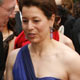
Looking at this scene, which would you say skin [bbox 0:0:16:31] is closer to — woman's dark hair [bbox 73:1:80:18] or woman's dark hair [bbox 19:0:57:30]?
woman's dark hair [bbox 19:0:57:30]

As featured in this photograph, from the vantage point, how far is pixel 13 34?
372 centimetres

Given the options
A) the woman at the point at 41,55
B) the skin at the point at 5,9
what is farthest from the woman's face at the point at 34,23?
the skin at the point at 5,9

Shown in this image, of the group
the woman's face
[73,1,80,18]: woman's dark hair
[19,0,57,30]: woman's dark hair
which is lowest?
[73,1,80,18]: woman's dark hair

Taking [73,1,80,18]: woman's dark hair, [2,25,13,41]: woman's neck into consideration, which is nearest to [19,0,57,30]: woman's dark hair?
[2,25,13,41]: woman's neck

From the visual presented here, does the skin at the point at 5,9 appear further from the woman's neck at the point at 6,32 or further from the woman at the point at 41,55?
the woman's neck at the point at 6,32

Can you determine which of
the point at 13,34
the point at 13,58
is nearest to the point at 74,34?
the point at 13,34

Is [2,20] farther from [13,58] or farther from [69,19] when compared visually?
[69,19]

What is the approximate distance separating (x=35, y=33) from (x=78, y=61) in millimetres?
402

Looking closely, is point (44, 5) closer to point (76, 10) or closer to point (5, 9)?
point (5, 9)

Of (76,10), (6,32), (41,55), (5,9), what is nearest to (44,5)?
(41,55)

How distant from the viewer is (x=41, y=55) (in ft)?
8.55

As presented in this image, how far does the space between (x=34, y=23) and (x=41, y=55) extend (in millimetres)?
297

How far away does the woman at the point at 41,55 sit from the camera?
246cm

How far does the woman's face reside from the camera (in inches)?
96.2
